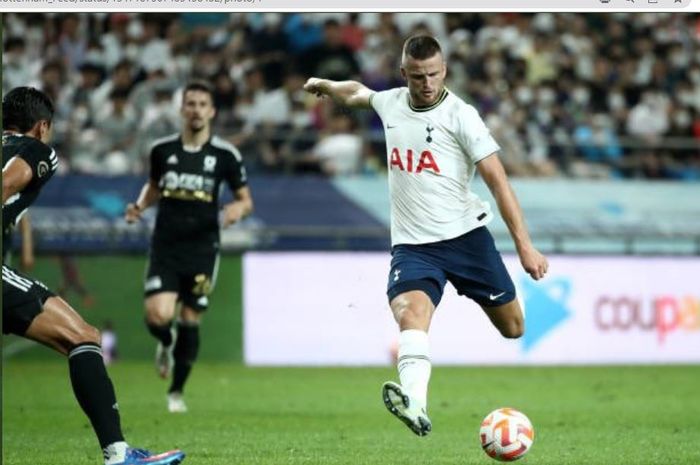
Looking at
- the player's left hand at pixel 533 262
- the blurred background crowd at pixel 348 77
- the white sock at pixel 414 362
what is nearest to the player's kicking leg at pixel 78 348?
the white sock at pixel 414 362

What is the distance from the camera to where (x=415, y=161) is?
909cm

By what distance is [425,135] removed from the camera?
355 inches

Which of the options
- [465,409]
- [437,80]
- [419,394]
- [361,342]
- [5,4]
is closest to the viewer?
[5,4]

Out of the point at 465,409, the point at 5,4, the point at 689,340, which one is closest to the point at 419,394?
the point at 5,4

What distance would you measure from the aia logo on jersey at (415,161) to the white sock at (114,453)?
8.82 feet

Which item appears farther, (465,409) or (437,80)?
(465,409)

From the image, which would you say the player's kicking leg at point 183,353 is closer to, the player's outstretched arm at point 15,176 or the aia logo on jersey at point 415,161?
the aia logo on jersey at point 415,161

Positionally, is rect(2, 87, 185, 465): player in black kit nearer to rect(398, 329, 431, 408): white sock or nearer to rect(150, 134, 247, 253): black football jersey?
rect(398, 329, 431, 408): white sock

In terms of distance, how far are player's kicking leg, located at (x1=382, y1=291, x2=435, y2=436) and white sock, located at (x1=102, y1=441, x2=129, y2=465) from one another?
1498 millimetres

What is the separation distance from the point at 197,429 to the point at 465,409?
307 centimetres

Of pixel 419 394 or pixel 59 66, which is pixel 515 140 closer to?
pixel 59 66

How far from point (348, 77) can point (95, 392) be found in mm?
13210

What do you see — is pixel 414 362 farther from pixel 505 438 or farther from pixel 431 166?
pixel 431 166

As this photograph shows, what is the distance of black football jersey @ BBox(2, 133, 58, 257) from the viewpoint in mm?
7750
